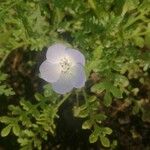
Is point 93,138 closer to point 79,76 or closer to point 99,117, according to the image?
point 99,117

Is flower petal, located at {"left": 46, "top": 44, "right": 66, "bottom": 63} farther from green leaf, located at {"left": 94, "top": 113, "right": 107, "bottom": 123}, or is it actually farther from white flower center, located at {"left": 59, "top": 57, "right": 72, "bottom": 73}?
green leaf, located at {"left": 94, "top": 113, "right": 107, "bottom": 123}

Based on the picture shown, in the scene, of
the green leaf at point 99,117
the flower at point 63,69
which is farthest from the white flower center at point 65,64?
the green leaf at point 99,117

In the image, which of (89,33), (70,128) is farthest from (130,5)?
(70,128)

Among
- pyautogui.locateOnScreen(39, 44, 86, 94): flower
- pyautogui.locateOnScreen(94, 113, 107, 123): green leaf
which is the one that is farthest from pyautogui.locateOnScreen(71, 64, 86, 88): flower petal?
pyautogui.locateOnScreen(94, 113, 107, 123): green leaf

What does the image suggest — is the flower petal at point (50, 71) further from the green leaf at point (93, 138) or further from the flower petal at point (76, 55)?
the green leaf at point (93, 138)

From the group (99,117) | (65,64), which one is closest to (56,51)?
(65,64)
